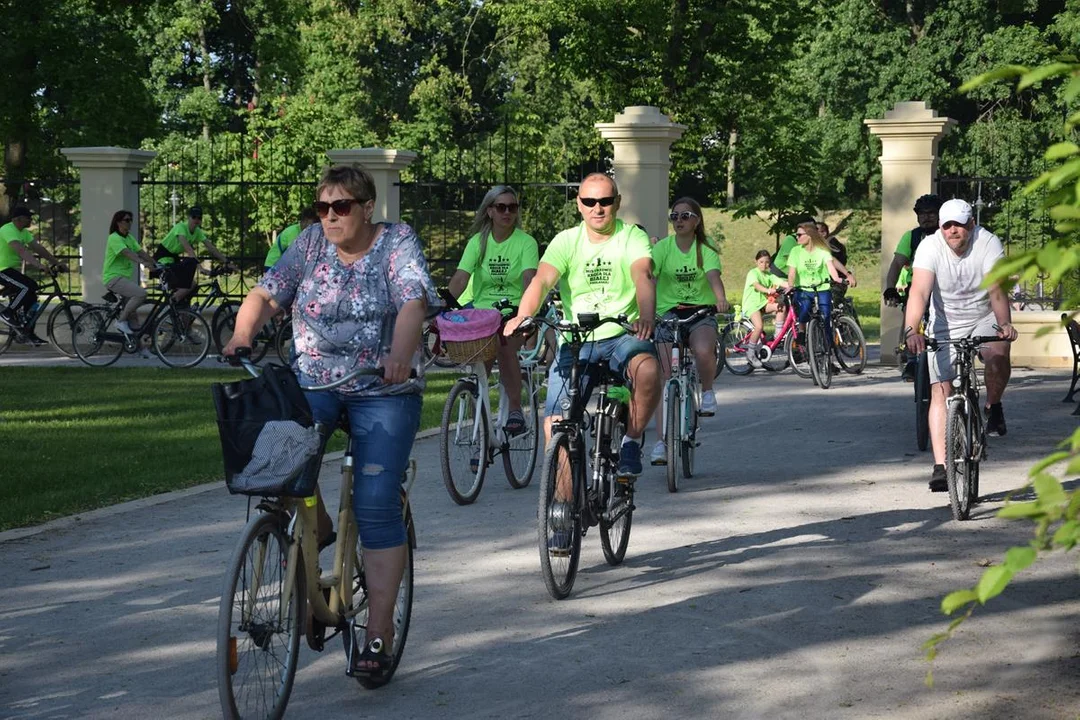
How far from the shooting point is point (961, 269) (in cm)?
898

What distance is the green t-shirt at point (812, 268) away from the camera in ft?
58.0

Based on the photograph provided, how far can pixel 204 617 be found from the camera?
20.9 feet

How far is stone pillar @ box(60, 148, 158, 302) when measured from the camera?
2144 centimetres

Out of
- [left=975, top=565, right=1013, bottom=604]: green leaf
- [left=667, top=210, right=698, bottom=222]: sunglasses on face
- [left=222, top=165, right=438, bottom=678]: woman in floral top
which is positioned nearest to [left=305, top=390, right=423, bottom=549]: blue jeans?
[left=222, top=165, right=438, bottom=678]: woman in floral top

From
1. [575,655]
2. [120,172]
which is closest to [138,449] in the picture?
[575,655]

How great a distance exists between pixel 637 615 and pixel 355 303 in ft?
6.48

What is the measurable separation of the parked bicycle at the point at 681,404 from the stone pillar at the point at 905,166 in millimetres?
9469

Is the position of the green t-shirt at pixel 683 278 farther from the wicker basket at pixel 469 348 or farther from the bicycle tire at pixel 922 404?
the wicker basket at pixel 469 348

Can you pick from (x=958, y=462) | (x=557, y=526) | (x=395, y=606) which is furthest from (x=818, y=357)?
(x=395, y=606)

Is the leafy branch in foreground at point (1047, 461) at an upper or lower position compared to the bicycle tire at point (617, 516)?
upper

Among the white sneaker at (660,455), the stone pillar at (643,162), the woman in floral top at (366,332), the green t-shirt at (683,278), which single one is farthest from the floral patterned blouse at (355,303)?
the stone pillar at (643,162)

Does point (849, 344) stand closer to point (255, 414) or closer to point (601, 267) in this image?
point (601, 267)

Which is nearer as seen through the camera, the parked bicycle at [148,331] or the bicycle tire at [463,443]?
the bicycle tire at [463,443]

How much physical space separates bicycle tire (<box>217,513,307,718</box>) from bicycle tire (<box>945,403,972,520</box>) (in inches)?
180
